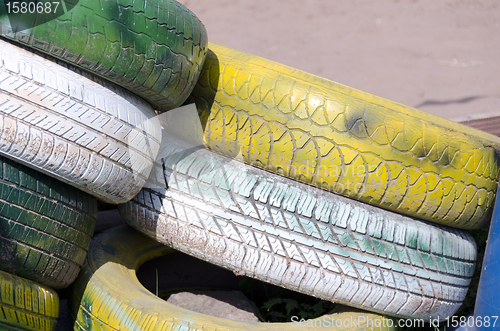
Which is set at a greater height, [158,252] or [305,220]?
[305,220]

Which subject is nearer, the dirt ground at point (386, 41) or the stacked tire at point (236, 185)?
the stacked tire at point (236, 185)

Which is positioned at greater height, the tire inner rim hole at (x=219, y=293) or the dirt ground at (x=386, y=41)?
the dirt ground at (x=386, y=41)

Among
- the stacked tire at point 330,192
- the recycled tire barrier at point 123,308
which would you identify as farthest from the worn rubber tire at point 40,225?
the stacked tire at point 330,192

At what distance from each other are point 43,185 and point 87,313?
20.5 inches

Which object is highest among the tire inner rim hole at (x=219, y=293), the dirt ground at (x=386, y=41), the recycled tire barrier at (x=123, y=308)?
the dirt ground at (x=386, y=41)

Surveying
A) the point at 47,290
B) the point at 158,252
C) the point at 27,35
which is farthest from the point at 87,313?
the point at 27,35

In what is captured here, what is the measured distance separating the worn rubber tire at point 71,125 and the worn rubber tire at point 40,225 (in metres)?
0.07

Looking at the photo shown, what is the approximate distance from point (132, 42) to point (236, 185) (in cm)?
56

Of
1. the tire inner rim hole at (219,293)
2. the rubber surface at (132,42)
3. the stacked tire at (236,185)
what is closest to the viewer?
the rubber surface at (132,42)

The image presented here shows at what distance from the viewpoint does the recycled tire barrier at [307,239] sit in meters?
1.40

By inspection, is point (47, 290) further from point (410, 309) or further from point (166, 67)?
point (410, 309)

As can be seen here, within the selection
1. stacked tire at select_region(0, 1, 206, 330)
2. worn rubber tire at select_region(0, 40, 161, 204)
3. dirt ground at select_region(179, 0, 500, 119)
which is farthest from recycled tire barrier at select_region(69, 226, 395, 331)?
dirt ground at select_region(179, 0, 500, 119)

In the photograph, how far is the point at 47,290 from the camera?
4.38 feet

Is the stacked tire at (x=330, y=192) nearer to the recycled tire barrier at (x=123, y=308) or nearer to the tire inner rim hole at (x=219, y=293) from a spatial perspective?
the recycled tire barrier at (x=123, y=308)
